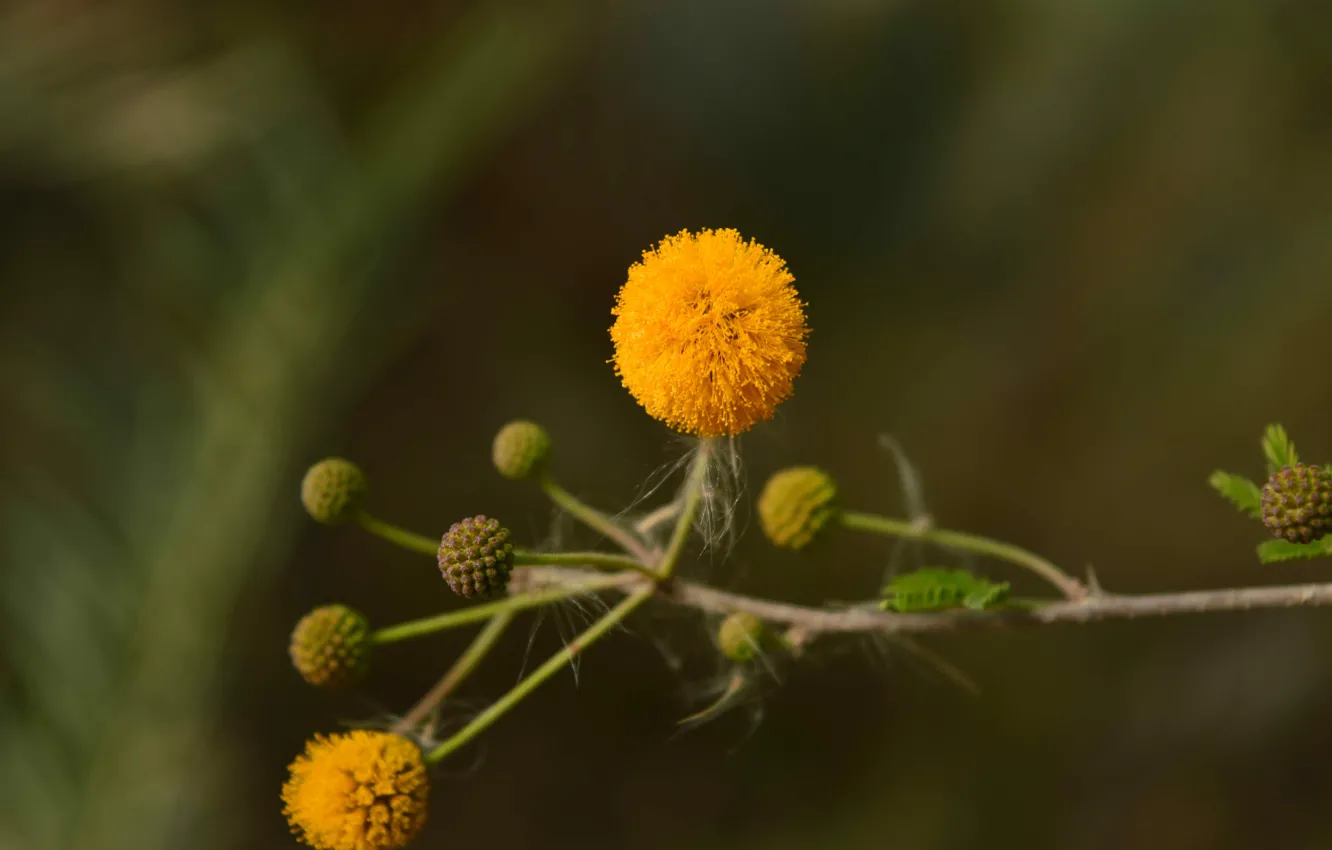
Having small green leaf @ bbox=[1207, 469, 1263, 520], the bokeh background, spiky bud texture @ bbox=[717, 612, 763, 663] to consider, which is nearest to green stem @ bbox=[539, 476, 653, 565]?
spiky bud texture @ bbox=[717, 612, 763, 663]

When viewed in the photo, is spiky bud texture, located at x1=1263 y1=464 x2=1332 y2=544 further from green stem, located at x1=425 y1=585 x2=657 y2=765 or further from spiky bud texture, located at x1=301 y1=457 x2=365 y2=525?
spiky bud texture, located at x1=301 y1=457 x2=365 y2=525

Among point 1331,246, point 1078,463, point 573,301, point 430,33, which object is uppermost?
point 430,33

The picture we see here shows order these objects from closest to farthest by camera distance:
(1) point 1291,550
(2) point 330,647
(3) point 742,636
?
(1) point 1291,550 < (3) point 742,636 < (2) point 330,647

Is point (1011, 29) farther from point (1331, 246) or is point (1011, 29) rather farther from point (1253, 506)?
point (1253, 506)

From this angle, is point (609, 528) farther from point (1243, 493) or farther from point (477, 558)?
point (1243, 493)

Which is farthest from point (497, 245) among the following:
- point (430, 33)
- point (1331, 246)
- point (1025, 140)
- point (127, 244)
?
point (1331, 246)

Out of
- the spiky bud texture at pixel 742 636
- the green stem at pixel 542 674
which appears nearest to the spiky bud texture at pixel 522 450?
the green stem at pixel 542 674

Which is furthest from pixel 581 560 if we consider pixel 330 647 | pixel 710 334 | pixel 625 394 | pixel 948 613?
pixel 625 394
